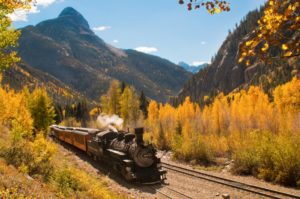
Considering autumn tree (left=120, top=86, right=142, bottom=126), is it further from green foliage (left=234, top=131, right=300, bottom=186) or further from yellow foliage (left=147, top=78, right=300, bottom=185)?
green foliage (left=234, top=131, right=300, bottom=186)

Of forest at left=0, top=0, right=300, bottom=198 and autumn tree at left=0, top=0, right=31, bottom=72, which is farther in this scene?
autumn tree at left=0, top=0, right=31, bottom=72

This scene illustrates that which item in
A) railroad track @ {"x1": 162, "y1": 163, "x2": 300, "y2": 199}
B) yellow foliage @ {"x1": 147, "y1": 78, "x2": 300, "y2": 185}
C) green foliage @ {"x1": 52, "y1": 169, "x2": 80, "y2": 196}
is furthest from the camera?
yellow foliage @ {"x1": 147, "y1": 78, "x2": 300, "y2": 185}

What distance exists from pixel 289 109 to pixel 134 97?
94.2 ft

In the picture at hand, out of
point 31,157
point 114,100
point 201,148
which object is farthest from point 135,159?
point 114,100

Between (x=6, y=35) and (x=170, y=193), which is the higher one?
(x=6, y=35)

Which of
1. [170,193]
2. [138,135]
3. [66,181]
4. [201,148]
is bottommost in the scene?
[170,193]

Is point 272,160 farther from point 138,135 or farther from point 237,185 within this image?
point 138,135

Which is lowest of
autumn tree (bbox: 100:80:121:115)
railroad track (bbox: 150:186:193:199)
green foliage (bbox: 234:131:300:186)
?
railroad track (bbox: 150:186:193:199)

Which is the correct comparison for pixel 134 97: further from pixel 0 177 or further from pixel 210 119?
pixel 0 177

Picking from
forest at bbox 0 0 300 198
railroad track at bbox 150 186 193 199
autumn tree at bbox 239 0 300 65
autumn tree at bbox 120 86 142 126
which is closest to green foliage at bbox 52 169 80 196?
forest at bbox 0 0 300 198

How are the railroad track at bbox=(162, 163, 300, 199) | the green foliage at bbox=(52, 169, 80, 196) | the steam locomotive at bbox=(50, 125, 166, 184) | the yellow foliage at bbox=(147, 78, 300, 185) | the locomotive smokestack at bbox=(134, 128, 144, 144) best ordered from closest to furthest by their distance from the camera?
1. the green foliage at bbox=(52, 169, 80, 196)
2. the railroad track at bbox=(162, 163, 300, 199)
3. the yellow foliage at bbox=(147, 78, 300, 185)
4. the steam locomotive at bbox=(50, 125, 166, 184)
5. the locomotive smokestack at bbox=(134, 128, 144, 144)

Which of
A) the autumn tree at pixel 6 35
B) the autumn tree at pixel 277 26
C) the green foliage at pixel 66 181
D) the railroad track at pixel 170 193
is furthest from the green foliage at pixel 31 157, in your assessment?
the autumn tree at pixel 277 26

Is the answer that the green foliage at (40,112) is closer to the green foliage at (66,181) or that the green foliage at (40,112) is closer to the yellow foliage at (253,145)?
the yellow foliage at (253,145)

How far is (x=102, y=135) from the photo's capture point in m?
18.5
